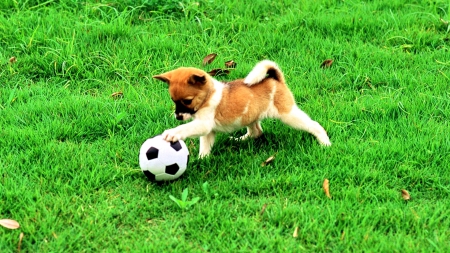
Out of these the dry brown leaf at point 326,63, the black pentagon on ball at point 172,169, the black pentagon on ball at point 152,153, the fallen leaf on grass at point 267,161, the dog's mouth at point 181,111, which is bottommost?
the fallen leaf on grass at point 267,161

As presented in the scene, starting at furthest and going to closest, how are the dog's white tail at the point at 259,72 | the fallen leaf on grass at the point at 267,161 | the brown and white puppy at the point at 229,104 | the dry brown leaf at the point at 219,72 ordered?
1. the dry brown leaf at the point at 219,72
2. the dog's white tail at the point at 259,72
3. the fallen leaf on grass at the point at 267,161
4. the brown and white puppy at the point at 229,104

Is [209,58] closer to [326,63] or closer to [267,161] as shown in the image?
[326,63]

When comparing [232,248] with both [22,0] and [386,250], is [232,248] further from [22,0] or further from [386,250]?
[22,0]

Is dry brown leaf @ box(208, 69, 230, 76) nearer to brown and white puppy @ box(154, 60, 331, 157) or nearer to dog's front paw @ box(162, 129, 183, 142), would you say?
brown and white puppy @ box(154, 60, 331, 157)

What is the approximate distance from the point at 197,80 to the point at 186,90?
0.41 feet

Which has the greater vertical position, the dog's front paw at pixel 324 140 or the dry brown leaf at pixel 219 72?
the dry brown leaf at pixel 219 72

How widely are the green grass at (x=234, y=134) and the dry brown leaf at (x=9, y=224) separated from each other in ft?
0.12

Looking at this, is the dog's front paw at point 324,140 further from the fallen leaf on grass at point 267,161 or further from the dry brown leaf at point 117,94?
the dry brown leaf at point 117,94

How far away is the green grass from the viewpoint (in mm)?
3979

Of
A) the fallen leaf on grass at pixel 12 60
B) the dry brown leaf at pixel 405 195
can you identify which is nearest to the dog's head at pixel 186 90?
the dry brown leaf at pixel 405 195

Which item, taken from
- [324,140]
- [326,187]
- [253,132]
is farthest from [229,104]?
[326,187]

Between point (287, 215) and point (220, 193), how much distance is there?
21.9 inches

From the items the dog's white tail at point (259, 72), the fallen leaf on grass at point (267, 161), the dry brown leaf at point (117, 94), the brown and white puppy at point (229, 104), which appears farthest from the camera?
the dry brown leaf at point (117, 94)

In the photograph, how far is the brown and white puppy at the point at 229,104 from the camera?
172 inches
